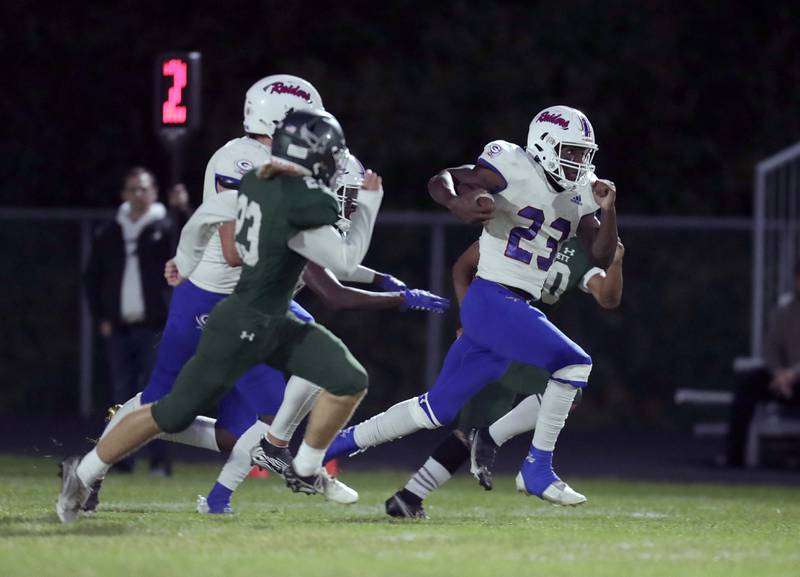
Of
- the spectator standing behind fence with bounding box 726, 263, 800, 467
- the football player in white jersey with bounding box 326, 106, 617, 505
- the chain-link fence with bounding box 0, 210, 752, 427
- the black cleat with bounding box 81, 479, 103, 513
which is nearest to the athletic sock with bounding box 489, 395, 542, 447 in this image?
the football player in white jersey with bounding box 326, 106, 617, 505

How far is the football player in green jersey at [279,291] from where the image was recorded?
24.3 feet

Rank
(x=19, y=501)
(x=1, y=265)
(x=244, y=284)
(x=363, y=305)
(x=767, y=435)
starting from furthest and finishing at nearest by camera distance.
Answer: (x=1, y=265) → (x=767, y=435) → (x=19, y=501) → (x=363, y=305) → (x=244, y=284)

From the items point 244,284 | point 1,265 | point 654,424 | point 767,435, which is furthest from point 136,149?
point 244,284

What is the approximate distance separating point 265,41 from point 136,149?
193 cm

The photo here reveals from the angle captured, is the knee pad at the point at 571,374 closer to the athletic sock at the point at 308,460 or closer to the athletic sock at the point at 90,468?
the athletic sock at the point at 308,460

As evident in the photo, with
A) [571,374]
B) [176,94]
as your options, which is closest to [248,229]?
[571,374]

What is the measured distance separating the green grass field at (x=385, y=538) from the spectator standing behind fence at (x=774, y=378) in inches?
115

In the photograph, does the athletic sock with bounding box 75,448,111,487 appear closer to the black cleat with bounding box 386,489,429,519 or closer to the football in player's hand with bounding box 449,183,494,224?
the black cleat with bounding box 386,489,429,519

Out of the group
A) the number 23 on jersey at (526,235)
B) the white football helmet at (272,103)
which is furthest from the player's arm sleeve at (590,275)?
the white football helmet at (272,103)

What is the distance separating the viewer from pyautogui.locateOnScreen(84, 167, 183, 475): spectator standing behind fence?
11828 mm

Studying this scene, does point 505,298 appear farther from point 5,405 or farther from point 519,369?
point 5,405

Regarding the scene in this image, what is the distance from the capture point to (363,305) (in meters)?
8.29

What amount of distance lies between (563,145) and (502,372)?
109cm

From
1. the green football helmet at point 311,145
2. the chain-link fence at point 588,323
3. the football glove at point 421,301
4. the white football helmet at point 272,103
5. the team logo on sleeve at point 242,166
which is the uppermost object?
the white football helmet at point 272,103
